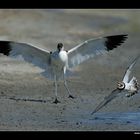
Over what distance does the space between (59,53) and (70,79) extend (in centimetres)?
25

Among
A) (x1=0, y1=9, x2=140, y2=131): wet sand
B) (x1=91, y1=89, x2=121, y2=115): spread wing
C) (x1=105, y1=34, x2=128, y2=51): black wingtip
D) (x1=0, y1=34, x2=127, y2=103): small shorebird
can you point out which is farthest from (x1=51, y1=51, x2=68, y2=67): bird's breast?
(x1=91, y1=89, x2=121, y2=115): spread wing

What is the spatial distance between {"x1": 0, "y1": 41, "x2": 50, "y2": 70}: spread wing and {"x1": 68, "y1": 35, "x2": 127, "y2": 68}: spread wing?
9.3 inches

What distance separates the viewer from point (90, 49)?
7.69m

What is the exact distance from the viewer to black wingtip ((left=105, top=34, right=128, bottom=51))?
7395 mm

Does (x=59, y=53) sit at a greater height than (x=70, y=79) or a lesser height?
greater

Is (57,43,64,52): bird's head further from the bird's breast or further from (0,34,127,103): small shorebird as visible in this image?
the bird's breast

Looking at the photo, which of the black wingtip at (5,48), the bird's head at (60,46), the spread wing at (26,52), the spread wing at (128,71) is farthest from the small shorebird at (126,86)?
the black wingtip at (5,48)

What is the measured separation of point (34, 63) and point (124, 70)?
85 centimetres

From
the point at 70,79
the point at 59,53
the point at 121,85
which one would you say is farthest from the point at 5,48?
the point at 121,85

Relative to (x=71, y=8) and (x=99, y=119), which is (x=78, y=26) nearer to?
(x=71, y=8)

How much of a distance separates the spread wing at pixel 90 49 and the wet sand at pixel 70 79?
0.06m

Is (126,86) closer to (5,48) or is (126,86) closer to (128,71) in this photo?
(128,71)

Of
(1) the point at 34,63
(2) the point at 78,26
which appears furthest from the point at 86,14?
(1) the point at 34,63
